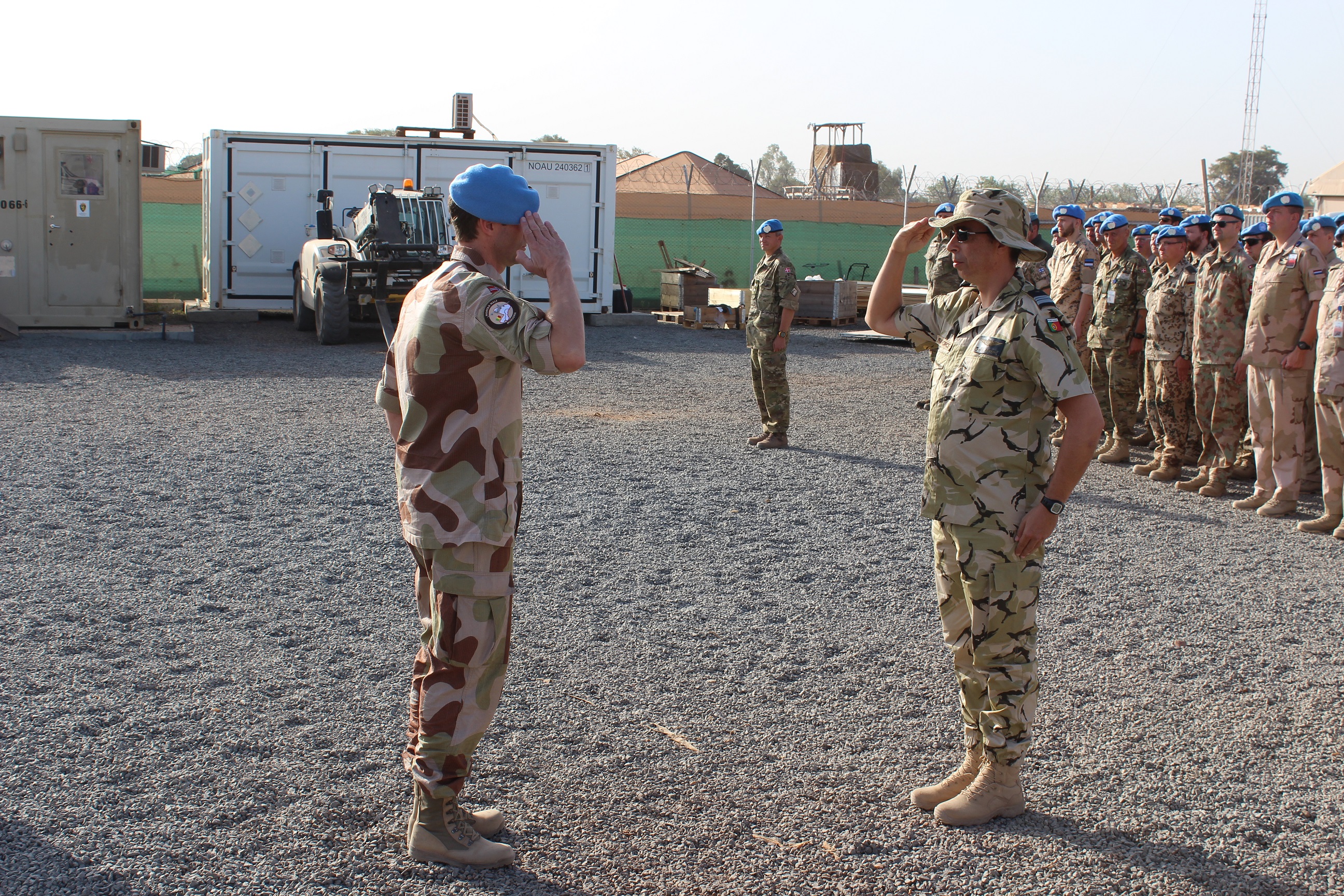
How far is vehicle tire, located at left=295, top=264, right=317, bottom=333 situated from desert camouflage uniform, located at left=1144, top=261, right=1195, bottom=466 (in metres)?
12.5

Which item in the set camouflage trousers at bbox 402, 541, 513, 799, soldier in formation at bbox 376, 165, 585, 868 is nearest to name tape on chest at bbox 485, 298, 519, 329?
soldier in formation at bbox 376, 165, 585, 868

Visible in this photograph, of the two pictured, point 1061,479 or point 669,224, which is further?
point 669,224

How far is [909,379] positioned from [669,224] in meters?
11.5

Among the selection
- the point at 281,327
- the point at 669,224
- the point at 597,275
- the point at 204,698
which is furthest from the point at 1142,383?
the point at 669,224

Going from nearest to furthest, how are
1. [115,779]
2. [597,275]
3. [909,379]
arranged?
[115,779], [909,379], [597,275]

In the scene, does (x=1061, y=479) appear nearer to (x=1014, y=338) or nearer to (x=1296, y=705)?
(x=1014, y=338)

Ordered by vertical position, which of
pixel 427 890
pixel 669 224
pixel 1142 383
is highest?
pixel 669 224

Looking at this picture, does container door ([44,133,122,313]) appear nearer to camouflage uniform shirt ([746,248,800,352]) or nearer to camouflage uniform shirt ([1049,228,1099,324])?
camouflage uniform shirt ([746,248,800,352])

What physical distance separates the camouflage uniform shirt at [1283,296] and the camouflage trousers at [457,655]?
625 centimetres

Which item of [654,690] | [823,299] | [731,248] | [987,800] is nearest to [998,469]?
[987,800]

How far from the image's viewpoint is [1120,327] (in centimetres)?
902

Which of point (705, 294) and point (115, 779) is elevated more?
point (705, 294)

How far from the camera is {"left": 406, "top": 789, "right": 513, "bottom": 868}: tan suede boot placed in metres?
2.84

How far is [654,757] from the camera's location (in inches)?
139
